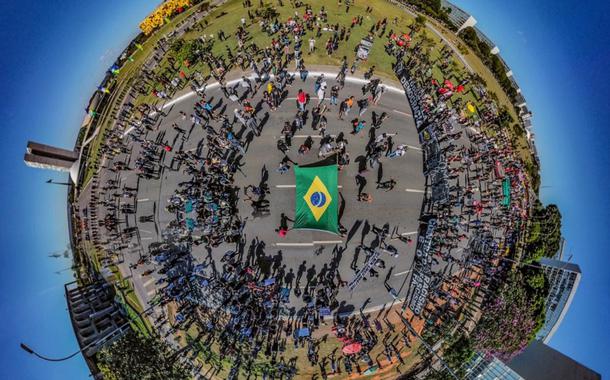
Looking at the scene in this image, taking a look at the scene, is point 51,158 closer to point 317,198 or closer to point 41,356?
point 41,356

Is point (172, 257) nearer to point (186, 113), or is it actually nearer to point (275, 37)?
point (186, 113)

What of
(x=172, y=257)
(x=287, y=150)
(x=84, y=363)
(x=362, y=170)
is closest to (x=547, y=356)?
(x=362, y=170)

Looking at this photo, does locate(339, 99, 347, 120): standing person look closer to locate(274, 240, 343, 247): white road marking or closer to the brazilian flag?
the brazilian flag

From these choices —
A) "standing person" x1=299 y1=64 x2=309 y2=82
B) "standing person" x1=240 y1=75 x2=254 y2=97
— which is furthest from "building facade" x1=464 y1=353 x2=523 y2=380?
"standing person" x1=240 y1=75 x2=254 y2=97

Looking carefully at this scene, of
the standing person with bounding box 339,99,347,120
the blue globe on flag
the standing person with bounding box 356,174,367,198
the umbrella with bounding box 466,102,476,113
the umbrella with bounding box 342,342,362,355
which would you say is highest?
the umbrella with bounding box 466,102,476,113

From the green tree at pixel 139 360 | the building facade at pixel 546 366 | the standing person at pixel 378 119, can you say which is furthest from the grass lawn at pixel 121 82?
the building facade at pixel 546 366
